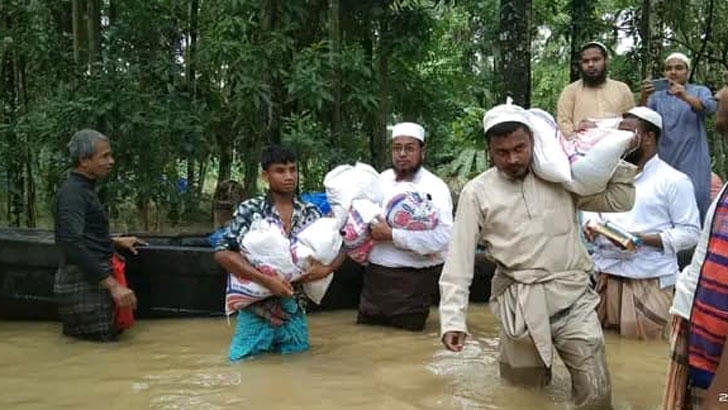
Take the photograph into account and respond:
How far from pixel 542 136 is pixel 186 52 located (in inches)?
256

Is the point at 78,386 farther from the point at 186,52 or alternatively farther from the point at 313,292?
the point at 186,52

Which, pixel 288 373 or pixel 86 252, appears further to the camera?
pixel 86 252

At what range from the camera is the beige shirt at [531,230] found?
3805mm

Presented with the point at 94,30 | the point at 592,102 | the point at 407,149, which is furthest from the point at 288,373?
the point at 94,30

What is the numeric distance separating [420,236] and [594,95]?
192 centimetres

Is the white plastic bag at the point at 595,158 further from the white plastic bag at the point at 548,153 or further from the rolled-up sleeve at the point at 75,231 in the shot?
the rolled-up sleeve at the point at 75,231

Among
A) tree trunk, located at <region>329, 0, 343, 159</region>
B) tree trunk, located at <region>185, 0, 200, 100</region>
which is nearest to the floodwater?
tree trunk, located at <region>329, 0, 343, 159</region>

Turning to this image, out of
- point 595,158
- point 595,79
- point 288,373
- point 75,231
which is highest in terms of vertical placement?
point 595,79

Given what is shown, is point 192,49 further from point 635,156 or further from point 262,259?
point 635,156

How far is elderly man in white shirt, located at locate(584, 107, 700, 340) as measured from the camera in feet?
16.6

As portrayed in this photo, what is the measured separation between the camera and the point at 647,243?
514 centimetres

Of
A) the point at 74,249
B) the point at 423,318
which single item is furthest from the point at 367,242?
the point at 74,249

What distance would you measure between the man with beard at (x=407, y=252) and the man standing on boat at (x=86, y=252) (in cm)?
166

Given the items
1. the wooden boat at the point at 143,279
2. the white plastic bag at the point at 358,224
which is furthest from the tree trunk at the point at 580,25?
the wooden boat at the point at 143,279
